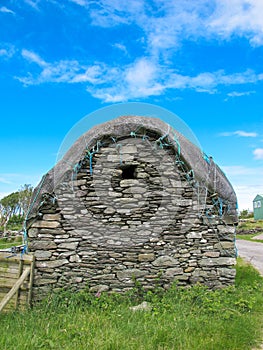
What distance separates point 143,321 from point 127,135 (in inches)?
143

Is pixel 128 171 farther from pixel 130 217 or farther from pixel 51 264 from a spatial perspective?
pixel 51 264

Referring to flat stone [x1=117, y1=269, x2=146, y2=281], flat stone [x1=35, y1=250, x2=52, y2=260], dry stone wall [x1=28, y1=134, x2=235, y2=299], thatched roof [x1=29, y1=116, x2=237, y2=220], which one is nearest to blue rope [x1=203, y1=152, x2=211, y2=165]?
thatched roof [x1=29, y1=116, x2=237, y2=220]

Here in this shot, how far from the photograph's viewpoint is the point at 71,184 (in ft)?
22.2

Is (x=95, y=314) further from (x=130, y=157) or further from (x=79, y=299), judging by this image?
(x=130, y=157)

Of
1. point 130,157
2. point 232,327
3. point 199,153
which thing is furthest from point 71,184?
point 232,327

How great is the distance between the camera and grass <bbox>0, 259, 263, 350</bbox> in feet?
14.5

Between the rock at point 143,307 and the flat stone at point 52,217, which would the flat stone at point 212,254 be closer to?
the rock at point 143,307

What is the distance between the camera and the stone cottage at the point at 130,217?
659 centimetres

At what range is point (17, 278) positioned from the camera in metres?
6.52

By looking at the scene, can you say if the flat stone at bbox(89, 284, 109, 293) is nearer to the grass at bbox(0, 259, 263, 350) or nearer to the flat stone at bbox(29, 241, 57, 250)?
the grass at bbox(0, 259, 263, 350)

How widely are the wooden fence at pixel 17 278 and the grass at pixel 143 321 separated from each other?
0.28 meters

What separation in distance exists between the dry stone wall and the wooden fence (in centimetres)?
16

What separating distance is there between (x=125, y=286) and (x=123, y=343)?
2.27 m

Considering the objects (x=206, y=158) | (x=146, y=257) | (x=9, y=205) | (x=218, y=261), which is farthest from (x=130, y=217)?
(x=9, y=205)
